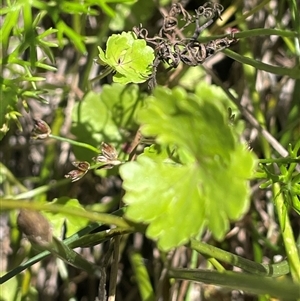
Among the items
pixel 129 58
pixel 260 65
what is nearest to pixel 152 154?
pixel 129 58

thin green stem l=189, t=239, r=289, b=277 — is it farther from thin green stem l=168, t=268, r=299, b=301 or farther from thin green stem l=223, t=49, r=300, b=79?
thin green stem l=223, t=49, r=300, b=79

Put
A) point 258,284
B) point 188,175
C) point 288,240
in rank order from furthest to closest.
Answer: point 288,240 < point 188,175 < point 258,284

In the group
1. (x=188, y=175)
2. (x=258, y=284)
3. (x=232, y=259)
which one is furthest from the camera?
(x=232, y=259)

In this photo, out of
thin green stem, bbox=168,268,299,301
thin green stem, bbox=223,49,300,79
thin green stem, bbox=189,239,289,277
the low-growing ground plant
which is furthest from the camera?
thin green stem, bbox=223,49,300,79

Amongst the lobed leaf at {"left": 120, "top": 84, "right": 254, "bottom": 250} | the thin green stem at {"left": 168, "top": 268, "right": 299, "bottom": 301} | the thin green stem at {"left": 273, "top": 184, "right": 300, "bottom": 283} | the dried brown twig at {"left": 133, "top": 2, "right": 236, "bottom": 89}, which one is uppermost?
the dried brown twig at {"left": 133, "top": 2, "right": 236, "bottom": 89}

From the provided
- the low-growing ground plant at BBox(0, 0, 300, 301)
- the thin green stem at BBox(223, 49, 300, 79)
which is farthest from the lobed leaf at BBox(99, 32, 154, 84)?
the thin green stem at BBox(223, 49, 300, 79)

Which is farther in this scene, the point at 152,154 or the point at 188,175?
the point at 152,154

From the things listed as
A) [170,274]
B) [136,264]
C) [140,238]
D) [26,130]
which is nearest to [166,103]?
[170,274]

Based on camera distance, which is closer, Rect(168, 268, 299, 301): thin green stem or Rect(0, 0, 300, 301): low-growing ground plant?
Rect(168, 268, 299, 301): thin green stem

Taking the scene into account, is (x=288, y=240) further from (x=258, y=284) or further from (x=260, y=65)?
(x=258, y=284)

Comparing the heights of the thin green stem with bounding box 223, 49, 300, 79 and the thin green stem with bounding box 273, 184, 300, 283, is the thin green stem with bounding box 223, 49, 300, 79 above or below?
above

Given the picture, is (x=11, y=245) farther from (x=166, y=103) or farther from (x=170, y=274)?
(x=166, y=103)
